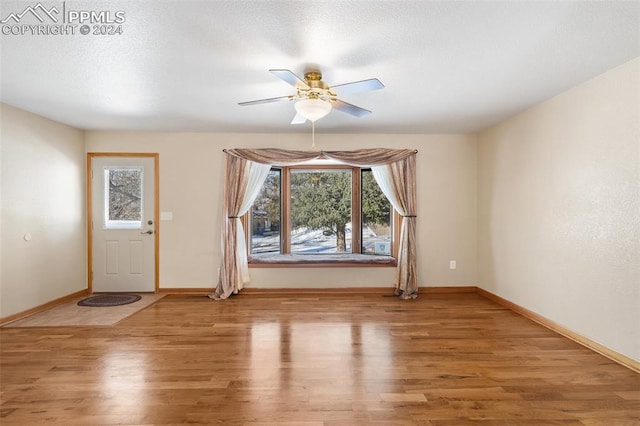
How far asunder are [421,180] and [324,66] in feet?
9.23

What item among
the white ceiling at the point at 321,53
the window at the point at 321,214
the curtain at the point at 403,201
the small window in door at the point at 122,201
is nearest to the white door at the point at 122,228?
the small window in door at the point at 122,201

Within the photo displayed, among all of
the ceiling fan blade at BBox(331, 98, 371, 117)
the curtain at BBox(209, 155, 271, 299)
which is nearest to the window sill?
the curtain at BBox(209, 155, 271, 299)

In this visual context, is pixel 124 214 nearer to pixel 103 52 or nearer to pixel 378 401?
pixel 103 52

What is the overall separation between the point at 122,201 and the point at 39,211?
960mm

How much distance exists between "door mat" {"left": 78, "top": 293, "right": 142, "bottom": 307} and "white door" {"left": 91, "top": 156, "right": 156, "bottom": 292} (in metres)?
0.17

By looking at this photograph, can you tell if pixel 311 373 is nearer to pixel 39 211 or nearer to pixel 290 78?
pixel 290 78

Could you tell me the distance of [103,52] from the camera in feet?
7.49

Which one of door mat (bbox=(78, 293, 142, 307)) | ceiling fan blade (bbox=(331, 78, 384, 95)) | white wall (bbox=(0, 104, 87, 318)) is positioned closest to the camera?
ceiling fan blade (bbox=(331, 78, 384, 95))

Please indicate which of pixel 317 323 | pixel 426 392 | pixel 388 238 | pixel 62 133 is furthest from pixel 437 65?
pixel 62 133

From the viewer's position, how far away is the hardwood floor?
1.93m

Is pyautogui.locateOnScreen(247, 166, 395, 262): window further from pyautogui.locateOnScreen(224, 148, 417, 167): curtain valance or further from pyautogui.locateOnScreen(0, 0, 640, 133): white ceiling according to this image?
pyautogui.locateOnScreen(0, 0, 640, 133): white ceiling

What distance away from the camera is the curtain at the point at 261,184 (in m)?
4.55

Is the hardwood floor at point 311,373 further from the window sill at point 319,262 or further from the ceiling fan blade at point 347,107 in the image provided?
the ceiling fan blade at point 347,107

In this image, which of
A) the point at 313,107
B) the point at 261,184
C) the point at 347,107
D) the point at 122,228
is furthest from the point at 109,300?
the point at 347,107
